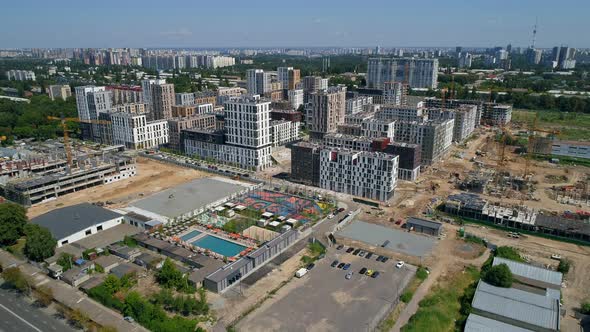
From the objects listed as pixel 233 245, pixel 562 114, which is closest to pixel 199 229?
pixel 233 245

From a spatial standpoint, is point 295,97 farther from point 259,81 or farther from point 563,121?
point 563,121

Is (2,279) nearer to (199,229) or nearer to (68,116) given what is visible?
(199,229)

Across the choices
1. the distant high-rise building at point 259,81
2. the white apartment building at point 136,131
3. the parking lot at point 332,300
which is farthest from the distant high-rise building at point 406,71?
the parking lot at point 332,300

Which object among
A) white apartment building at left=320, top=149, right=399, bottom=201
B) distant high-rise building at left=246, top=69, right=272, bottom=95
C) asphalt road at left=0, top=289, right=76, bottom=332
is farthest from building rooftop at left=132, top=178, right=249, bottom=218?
distant high-rise building at left=246, top=69, right=272, bottom=95

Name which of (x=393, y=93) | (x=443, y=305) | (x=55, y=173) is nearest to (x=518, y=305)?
(x=443, y=305)

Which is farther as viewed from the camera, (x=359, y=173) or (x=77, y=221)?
(x=359, y=173)

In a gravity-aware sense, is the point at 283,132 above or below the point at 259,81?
below
